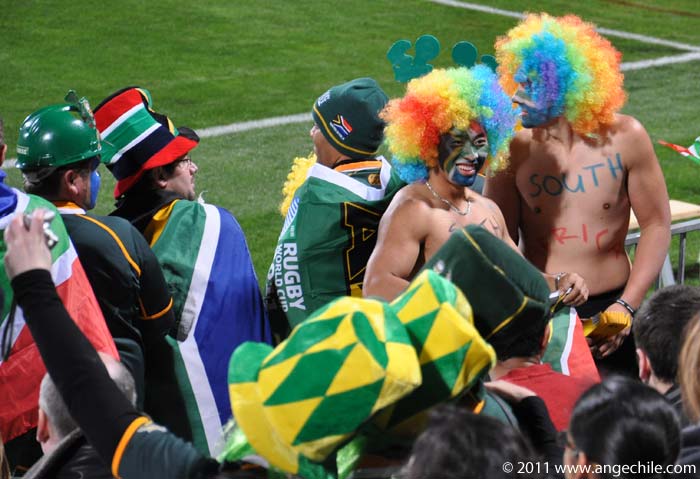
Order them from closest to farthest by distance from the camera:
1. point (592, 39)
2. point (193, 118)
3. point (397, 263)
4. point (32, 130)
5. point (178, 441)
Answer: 1. point (178, 441)
2. point (32, 130)
3. point (397, 263)
4. point (592, 39)
5. point (193, 118)

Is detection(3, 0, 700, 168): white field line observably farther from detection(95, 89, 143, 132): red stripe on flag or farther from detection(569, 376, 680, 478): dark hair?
detection(569, 376, 680, 478): dark hair

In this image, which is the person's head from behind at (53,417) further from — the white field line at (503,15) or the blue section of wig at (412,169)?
the white field line at (503,15)

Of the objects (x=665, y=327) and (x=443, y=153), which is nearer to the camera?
(x=665, y=327)

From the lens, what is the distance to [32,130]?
321 centimetres

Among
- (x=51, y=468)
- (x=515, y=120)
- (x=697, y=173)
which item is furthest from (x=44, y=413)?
(x=697, y=173)

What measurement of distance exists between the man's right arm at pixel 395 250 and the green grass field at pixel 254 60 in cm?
487

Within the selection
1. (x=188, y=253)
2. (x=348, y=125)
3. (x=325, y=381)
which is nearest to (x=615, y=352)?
(x=348, y=125)

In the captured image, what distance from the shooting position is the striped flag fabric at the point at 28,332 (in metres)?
Result: 2.82

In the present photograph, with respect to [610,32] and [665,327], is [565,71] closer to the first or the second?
[665,327]

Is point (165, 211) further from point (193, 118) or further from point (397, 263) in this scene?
point (193, 118)

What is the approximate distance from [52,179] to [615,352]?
2195 mm

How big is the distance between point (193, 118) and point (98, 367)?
1048cm

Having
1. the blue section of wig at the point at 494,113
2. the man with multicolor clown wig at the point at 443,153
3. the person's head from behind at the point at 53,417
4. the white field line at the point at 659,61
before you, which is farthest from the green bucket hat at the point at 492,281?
the white field line at the point at 659,61

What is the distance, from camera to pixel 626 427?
2043 millimetres
